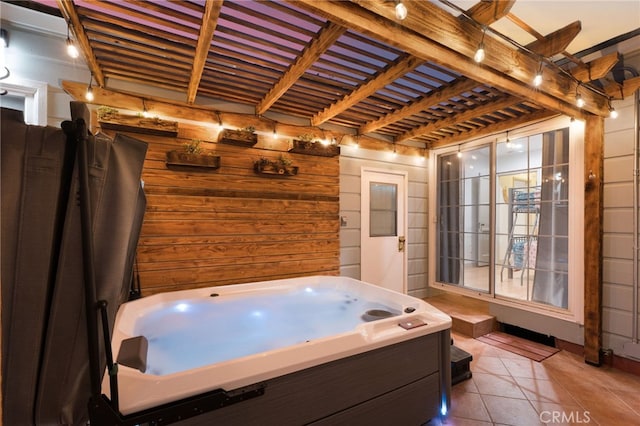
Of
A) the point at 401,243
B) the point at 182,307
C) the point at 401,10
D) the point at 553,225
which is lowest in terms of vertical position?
the point at 182,307

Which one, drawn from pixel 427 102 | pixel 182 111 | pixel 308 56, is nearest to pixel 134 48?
pixel 182 111

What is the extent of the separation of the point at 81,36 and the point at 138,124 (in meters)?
0.70

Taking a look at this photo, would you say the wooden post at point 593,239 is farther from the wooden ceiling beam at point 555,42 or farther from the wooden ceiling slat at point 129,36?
the wooden ceiling slat at point 129,36

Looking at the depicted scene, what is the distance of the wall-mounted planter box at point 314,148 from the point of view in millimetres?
3162

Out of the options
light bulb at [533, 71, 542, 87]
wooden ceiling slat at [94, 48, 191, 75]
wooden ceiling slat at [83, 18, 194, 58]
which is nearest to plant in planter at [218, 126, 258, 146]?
wooden ceiling slat at [94, 48, 191, 75]

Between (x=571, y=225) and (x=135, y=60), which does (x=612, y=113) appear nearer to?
(x=571, y=225)

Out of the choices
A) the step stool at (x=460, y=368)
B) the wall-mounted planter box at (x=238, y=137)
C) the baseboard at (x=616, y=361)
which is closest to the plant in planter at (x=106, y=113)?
the wall-mounted planter box at (x=238, y=137)

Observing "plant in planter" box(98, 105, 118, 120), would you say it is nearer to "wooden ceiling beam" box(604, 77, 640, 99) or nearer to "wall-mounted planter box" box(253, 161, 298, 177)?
"wall-mounted planter box" box(253, 161, 298, 177)

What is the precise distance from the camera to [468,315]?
11.4 feet

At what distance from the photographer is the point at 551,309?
2.91m

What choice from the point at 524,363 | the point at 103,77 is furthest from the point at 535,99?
the point at 103,77

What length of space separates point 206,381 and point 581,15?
3.41 metres

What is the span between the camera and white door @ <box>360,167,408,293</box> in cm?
378

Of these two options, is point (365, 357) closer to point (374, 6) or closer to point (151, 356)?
point (151, 356)
